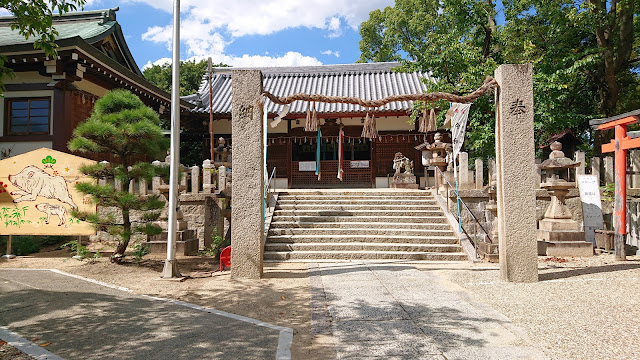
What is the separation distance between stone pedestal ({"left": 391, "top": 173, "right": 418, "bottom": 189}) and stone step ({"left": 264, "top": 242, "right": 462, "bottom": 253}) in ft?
17.0

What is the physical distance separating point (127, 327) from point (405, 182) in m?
11.0

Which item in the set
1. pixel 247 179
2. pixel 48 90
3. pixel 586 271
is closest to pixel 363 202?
pixel 247 179

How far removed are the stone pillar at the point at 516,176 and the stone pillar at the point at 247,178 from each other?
13.7 ft

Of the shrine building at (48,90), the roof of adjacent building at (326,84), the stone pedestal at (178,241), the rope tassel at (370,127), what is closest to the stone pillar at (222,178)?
the stone pedestal at (178,241)

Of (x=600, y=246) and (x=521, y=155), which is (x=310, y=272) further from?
(x=600, y=246)

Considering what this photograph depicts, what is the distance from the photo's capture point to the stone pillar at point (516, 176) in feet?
20.1

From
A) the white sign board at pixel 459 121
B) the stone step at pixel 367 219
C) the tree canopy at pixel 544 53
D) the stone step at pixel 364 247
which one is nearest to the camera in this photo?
the white sign board at pixel 459 121

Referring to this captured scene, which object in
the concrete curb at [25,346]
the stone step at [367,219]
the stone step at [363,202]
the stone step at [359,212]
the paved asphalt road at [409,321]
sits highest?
the stone step at [363,202]

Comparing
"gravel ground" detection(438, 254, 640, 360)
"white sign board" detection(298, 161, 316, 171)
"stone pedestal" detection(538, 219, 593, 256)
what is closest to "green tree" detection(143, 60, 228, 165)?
"white sign board" detection(298, 161, 316, 171)

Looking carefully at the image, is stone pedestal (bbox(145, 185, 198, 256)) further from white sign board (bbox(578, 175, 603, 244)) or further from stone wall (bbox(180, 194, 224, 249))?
white sign board (bbox(578, 175, 603, 244))

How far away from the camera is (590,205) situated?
9.59 meters

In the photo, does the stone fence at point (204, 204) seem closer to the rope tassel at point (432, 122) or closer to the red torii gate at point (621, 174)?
the rope tassel at point (432, 122)

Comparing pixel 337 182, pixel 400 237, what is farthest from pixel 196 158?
pixel 400 237

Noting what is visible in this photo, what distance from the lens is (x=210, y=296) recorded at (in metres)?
5.54
